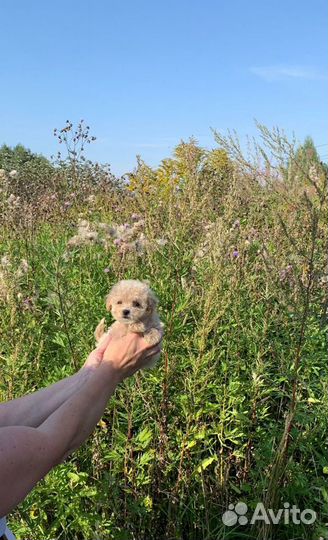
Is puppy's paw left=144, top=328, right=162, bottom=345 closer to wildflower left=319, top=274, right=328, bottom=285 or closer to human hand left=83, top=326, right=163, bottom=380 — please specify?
human hand left=83, top=326, right=163, bottom=380

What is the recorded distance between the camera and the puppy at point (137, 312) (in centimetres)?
160

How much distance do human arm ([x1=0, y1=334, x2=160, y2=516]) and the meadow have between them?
91 centimetres

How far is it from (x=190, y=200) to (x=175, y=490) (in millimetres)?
1396

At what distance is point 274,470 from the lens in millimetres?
2270

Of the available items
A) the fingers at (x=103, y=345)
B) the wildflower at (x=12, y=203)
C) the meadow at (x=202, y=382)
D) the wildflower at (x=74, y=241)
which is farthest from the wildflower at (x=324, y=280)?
the wildflower at (x=12, y=203)

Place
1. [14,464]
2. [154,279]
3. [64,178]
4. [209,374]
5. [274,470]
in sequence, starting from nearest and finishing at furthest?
[14,464]
[274,470]
[209,374]
[154,279]
[64,178]

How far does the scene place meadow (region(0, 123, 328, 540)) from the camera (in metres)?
2.35

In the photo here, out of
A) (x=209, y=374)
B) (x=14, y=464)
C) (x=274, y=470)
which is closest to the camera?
(x=14, y=464)

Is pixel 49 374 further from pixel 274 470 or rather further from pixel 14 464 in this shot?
pixel 14 464

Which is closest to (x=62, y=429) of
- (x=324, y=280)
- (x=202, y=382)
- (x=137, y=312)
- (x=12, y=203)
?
(x=137, y=312)

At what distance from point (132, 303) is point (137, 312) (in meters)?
0.04

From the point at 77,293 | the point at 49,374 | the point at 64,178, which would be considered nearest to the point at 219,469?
the point at 49,374

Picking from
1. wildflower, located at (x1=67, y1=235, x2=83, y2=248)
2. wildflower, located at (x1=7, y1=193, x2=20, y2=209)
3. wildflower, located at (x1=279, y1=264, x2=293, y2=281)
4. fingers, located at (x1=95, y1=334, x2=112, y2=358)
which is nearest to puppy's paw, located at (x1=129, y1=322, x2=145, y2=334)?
fingers, located at (x1=95, y1=334, x2=112, y2=358)

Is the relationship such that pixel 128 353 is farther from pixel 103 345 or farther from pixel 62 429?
pixel 62 429
